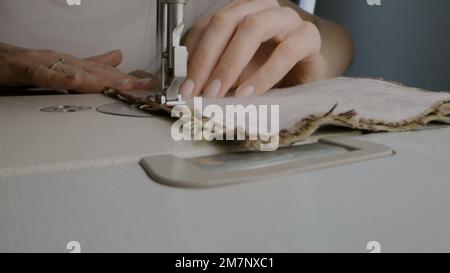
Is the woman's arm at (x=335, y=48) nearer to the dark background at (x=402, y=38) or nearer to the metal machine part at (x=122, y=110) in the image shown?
the dark background at (x=402, y=38)

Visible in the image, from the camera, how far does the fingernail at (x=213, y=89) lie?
0.60 m

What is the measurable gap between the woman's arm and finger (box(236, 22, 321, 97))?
0.15 metres

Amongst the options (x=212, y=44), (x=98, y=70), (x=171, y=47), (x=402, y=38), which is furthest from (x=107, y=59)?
(x=402, y=38)

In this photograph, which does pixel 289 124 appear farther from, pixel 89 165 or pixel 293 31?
pixel 293 31

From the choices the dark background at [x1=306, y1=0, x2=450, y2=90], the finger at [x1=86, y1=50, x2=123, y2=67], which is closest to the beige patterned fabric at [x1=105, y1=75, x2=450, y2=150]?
the finger at [x1=86, y1=50, x2=123, y2=67]

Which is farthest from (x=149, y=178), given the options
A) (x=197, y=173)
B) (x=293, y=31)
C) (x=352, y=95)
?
(x=293, y=31)

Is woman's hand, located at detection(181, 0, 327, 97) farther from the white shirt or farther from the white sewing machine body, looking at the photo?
the white shirt

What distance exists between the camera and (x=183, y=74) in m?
0.49

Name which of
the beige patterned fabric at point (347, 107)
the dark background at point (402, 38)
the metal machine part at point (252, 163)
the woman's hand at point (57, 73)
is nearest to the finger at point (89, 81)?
the woman's hand at point (57, 73)

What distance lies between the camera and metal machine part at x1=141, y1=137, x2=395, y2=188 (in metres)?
0.29

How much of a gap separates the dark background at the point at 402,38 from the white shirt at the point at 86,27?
20.9 inches

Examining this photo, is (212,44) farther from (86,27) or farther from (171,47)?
(86,27)

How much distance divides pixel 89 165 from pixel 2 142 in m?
0.11

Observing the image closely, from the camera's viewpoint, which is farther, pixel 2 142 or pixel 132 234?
pixel 2 142
